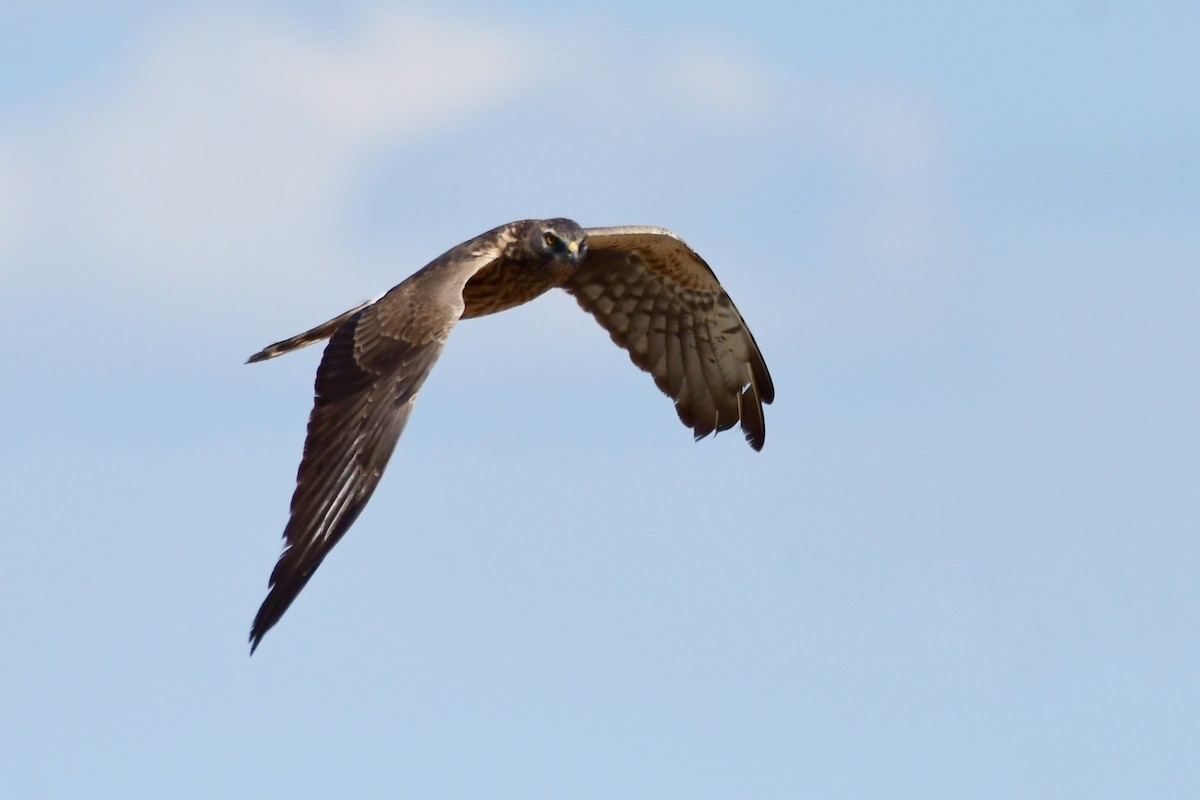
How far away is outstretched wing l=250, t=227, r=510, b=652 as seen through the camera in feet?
36.3

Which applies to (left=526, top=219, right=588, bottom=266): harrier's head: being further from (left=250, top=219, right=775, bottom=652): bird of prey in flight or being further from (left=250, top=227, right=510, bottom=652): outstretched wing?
(left=250, top=227, right=510, bottom=652): outstretched wing

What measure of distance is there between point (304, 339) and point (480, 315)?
1.29 m

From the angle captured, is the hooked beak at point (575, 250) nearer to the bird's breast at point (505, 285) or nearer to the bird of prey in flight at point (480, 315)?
the bird of prey in flight at point (480, 315)

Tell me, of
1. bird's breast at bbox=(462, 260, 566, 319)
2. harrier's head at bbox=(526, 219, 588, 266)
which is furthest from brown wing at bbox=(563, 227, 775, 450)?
harrier's head at bbox=(526, 219, 588, 266)

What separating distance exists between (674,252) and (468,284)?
177cm

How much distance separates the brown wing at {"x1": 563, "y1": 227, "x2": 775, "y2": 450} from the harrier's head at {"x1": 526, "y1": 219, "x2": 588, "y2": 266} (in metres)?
1.39

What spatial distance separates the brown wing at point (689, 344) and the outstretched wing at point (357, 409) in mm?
2672

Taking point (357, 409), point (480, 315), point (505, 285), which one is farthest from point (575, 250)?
point (357, 409)

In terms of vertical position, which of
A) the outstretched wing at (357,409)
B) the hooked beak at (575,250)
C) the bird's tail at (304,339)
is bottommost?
the outstretched wing at (357,409)

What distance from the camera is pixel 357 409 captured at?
39.5 feet

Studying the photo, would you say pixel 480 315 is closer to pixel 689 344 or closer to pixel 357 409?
pixel 689 344

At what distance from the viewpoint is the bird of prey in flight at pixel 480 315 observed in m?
11.5

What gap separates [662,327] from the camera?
16.0 m

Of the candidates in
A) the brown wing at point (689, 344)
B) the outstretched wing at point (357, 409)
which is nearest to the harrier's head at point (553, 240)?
the outstretched wing at point (357, 409)
